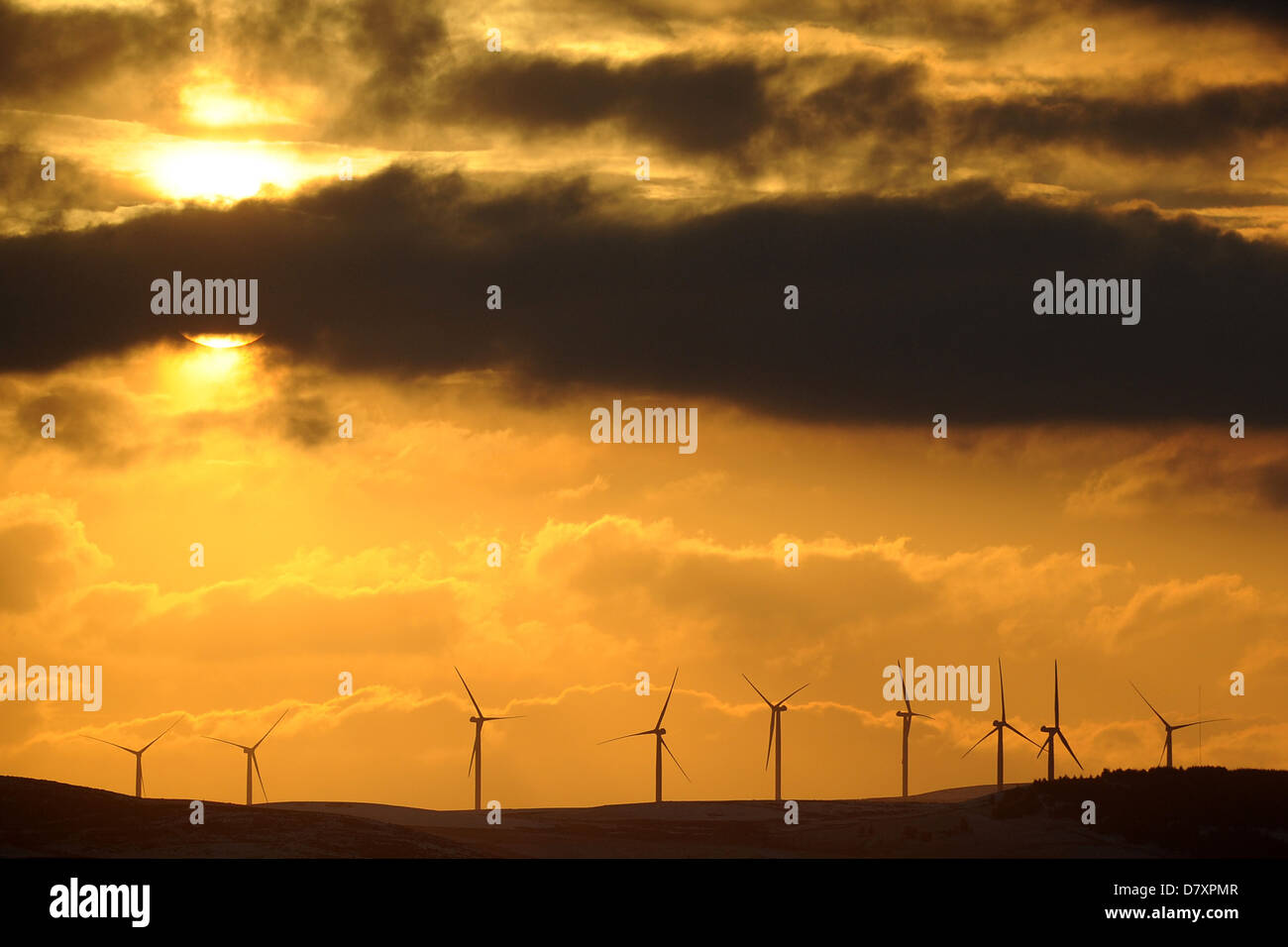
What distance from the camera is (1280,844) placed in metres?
196
